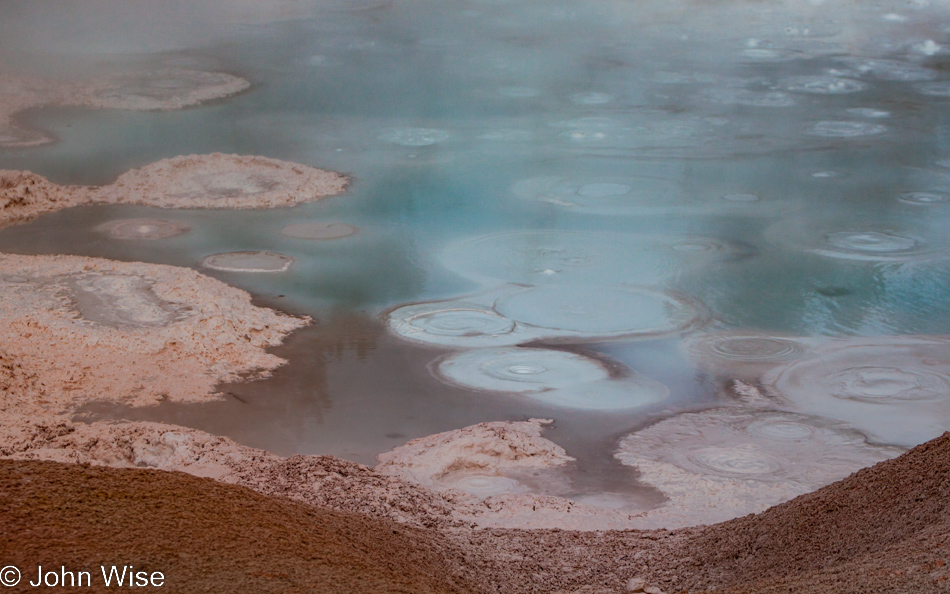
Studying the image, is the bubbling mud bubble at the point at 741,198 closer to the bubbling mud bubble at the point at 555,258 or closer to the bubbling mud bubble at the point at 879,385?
the bubbling mud bubble at the point at 555,258

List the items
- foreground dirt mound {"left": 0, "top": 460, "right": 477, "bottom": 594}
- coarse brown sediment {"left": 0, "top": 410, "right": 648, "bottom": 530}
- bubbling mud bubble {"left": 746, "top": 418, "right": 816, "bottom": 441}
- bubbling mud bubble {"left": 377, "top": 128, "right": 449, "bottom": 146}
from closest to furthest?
foreground dirt mound {"left": 0, "top": 460, "right": 477, "bottom": 594} → coarse brown sediment {"left": 0, "top": 410, "right": 648, "bottom": 530} → bubbling mud bubble {"left": 746, "top": 418, "right": 816, "bottom": 441} → bubbling mud bubble {"left": 377, "top": 128, "right": 449, "bottom": 146}

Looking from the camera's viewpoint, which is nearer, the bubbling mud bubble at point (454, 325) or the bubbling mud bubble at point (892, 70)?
the bubbling mud bubble at point (454, 325)

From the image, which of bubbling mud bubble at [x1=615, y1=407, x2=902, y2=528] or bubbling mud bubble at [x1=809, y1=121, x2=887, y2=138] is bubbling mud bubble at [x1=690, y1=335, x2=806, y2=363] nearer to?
bubbling mud bubble at [x1=615, y1=407, x2=902, y2=528]

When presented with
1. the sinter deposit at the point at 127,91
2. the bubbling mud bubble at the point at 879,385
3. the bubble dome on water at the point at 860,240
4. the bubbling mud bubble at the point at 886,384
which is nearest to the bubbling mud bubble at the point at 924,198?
the bubble dome on water at the point at 860,240

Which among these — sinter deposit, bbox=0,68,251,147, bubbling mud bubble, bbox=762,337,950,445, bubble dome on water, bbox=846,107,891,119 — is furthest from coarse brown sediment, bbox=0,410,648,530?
bubble dome on water, bbox=846,107,891,119

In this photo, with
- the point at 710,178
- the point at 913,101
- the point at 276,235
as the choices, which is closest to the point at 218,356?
the point at 276,235

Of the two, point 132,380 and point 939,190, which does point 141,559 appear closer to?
point 132,380

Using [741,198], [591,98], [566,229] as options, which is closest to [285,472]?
[566,229]
